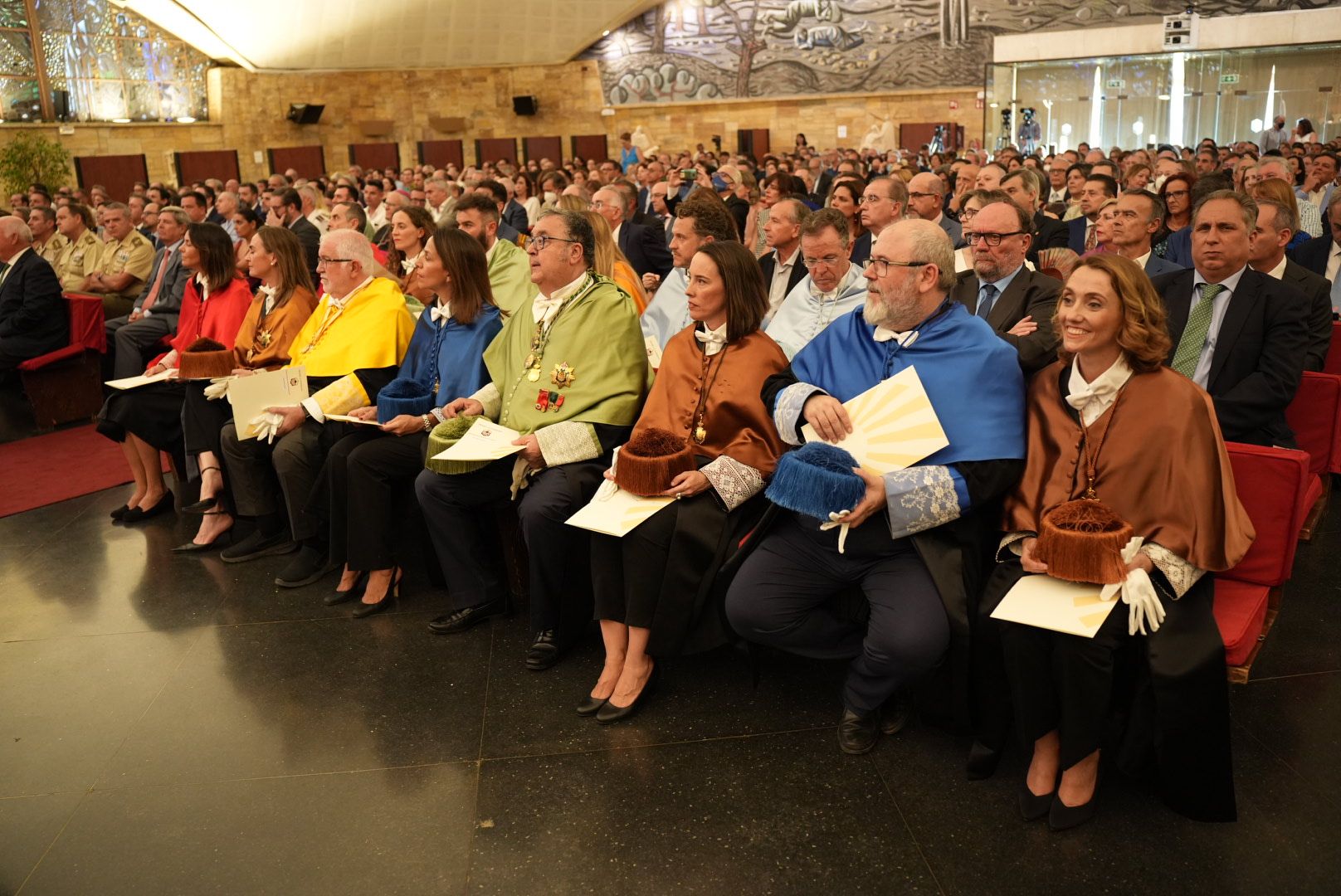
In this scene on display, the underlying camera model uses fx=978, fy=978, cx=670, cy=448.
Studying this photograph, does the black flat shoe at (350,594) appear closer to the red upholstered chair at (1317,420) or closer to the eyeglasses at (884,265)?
the eyeglasses at (884,265)

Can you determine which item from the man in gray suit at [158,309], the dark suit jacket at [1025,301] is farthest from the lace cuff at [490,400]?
the man in gray suit at [158,309]

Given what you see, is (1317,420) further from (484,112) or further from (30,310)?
(484,112)

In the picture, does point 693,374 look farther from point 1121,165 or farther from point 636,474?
point 1121,165

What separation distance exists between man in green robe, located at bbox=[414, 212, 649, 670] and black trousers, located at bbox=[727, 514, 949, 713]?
0.85m

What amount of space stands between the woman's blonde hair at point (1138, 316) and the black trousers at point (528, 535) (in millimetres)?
1956

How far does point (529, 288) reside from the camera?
5930 mm

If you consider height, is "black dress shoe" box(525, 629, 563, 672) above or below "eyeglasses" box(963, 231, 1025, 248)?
below

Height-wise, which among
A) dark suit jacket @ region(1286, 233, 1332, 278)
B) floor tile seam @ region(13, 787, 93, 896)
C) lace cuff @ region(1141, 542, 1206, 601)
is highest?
dark suit jacket @ region(1286, 233, 1332, 278)

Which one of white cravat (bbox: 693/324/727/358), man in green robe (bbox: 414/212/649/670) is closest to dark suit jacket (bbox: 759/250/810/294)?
man in green robe (bbox: 414/212/649/670)

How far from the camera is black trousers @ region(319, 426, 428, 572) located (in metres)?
4.31

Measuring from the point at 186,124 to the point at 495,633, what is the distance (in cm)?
2811

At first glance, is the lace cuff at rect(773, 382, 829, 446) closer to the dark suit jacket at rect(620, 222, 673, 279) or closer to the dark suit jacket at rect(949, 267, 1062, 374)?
the dark suit jacket at rect(949, 267, 1062, 374)

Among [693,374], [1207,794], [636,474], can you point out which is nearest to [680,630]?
[636,474]

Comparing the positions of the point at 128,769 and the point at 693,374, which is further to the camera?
the point at 693,374
